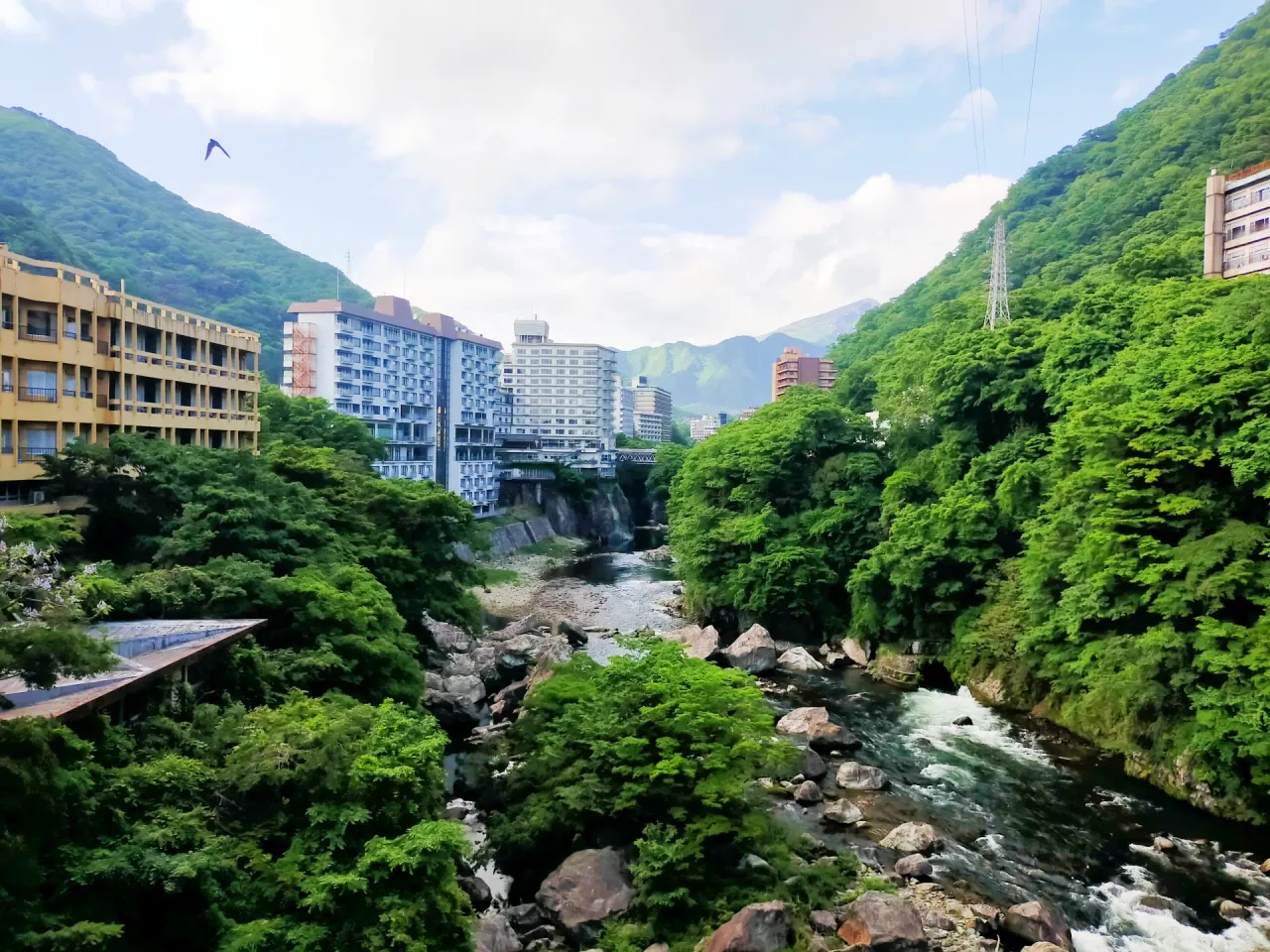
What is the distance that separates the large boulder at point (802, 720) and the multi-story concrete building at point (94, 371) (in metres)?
21.0

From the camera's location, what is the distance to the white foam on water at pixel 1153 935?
42.5ft

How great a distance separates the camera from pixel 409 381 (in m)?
62.2

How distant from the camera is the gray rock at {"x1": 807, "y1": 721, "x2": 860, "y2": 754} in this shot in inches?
841

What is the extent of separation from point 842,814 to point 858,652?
13.7m

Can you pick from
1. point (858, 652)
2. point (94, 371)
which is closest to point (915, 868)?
point (858, 652)

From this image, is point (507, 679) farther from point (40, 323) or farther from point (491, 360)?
point (491, 360)

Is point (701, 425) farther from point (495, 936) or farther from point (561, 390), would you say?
point (495, 936)

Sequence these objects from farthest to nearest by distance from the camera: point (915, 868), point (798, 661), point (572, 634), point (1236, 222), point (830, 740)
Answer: point (1236, 222)
point (572, 634)
point (798, 661)
point (830, 740)
point (915, 868)

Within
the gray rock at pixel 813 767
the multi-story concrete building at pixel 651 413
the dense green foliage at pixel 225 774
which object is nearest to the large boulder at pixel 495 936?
the dense green foliage at pixel 225 774

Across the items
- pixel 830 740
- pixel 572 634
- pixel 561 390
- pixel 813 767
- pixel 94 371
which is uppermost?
pixel 561 390

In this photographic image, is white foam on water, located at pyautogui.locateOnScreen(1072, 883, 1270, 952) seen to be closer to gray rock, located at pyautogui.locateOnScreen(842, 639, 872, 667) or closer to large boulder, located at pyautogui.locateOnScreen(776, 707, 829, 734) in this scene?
large boulder, located at pyautogui.locateOnScreen(776, 707, 829, 734)

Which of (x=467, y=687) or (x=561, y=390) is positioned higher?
(x=561, y=390)

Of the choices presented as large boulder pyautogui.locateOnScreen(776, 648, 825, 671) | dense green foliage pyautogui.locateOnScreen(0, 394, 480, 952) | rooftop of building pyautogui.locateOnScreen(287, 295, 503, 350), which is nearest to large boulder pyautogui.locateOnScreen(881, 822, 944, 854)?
dense green foliage pyautogui.locateOnScreen(0, 394, 480, 952)

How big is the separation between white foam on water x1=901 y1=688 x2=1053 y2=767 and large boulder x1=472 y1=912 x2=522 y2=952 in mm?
13029
